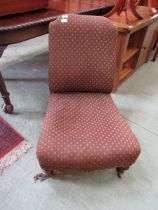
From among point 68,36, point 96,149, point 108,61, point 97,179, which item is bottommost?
point 97,179

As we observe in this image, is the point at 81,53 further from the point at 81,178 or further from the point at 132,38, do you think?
the point at 132,38

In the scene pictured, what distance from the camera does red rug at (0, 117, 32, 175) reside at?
131 centimetres

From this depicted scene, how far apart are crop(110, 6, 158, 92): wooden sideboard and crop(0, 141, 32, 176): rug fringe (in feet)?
3.85

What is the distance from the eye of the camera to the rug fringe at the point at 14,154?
4.21 feet

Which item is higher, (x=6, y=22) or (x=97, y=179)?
(x=6, y=22)

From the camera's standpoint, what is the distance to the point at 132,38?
2301 mm

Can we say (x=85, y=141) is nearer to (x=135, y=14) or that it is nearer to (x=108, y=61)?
(x=108, y=61)

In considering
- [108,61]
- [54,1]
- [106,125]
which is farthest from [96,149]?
[54,1]

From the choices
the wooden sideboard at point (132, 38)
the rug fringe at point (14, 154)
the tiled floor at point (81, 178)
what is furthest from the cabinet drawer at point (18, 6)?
the rug fringe at point (14, 154)

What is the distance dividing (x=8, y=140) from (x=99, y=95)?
0.81 metres

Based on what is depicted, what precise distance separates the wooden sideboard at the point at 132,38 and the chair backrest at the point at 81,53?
22.0 inches

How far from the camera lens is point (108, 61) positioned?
4.23ft

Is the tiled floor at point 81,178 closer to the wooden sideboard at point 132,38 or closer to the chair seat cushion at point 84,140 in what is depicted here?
the chair seat cushion at point 84,140

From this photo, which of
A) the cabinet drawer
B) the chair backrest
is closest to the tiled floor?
the chair backrest
